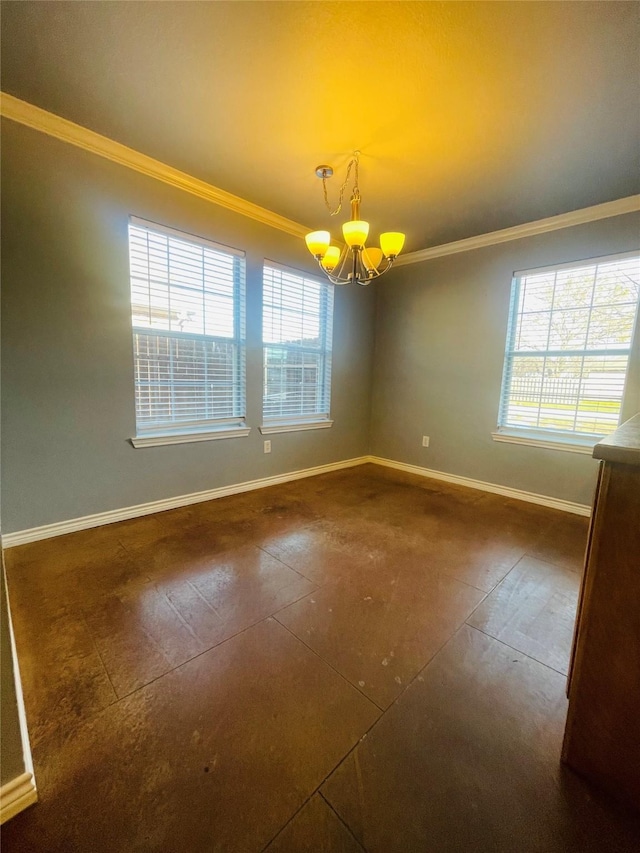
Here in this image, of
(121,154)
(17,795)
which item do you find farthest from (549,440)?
(121,154)

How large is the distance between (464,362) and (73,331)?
3452 millimetres

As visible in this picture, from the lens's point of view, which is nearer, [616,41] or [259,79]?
[616,41]

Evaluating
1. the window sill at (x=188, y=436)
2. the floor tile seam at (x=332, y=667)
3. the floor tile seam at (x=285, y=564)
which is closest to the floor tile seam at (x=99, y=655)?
the floor tile seam at (x=332, y=667)

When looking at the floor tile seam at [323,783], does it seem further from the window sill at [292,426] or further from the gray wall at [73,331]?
the window sill at [292,426]

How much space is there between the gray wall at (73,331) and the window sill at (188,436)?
0.18 ft

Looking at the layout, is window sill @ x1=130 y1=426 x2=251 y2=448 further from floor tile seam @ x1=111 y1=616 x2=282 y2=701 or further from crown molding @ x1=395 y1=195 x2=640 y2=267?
crown molding @ x1=395 y1=195 x2=640 y2=267

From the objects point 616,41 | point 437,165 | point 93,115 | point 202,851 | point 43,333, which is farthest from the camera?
point 437,165

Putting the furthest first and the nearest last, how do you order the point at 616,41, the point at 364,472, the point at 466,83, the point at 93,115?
the point at 364,472 < the point at 93,115 < the point at 466,83 < the point at 616,41

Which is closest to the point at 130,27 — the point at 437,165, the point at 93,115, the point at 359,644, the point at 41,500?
the point at 93,115

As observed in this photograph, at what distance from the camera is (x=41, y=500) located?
7.03 feet

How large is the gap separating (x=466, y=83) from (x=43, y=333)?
2736mm

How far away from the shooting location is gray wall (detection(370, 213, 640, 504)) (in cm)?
286

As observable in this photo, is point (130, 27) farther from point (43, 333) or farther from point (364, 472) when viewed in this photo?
point (364, 472)

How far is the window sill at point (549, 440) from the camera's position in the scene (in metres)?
2.86
